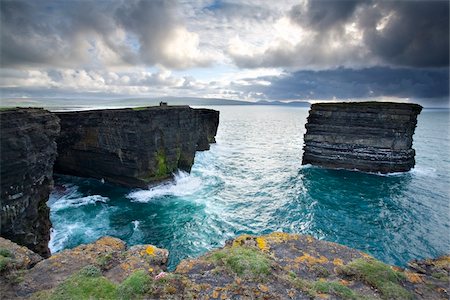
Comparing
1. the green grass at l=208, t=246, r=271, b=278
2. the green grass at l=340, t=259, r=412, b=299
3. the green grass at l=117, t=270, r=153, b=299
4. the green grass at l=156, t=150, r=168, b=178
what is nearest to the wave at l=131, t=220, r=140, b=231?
the green grass at l=156, t=150, r=168, b=178

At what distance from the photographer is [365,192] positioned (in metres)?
36.3

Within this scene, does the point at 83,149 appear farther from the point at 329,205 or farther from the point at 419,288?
the point at 419,288

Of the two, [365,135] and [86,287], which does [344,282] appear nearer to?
[86,287]

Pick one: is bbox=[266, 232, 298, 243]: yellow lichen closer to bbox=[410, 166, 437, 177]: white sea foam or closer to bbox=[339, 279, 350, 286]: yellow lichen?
bbox=[339, 279, 350, 286]: yellow lichen

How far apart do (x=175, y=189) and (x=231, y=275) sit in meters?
29.8

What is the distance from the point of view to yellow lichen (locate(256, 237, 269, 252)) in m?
9.45

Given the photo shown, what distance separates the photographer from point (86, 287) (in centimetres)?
726

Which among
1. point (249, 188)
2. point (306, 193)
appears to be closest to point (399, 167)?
point (306, 193)

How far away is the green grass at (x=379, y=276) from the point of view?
707 centimetres

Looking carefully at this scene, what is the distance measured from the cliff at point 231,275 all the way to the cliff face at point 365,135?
4140cm

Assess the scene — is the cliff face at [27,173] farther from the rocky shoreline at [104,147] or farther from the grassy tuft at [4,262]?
the grassy tuft at [4,262]

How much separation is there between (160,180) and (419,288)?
33.1 meters

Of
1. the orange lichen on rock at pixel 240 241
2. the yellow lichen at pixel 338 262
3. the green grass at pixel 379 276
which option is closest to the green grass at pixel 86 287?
the orange lichen on rock at pixel 240 241

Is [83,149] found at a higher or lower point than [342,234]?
higher
